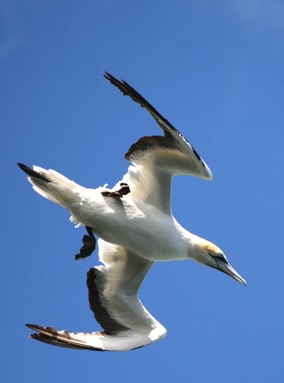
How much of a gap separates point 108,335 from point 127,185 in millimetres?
2277

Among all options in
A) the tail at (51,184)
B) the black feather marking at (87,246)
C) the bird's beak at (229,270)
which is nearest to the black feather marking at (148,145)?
the tail at (51,184)

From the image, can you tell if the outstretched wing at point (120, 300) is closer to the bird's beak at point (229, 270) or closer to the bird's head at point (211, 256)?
the bird's head at point (211, 256)

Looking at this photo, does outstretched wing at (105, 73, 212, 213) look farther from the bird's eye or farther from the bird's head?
the bird's eye

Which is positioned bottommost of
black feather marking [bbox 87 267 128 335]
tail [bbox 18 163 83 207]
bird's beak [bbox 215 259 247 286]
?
black feather marking [bbox 87 267 128 335]

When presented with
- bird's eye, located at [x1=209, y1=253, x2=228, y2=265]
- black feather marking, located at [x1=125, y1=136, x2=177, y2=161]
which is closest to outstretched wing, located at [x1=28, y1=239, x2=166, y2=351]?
bird's eye, located at [x1=209, y1=253, x2=228, y2=265]

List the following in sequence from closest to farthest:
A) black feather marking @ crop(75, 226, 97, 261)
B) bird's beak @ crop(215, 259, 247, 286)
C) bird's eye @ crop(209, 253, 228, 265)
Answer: black feather marking @ crop(75, 226, 97, 261), bird's eye @ crop(209, 253, 228, 265), bird's beak @ crop(215, 259, 247, 286)

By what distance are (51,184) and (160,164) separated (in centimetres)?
169

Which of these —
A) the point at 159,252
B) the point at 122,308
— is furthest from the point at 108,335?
the point at 159,252

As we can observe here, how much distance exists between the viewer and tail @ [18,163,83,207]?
14.0 meters

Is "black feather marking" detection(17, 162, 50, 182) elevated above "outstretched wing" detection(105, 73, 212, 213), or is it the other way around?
"outstretched wing" detection(105, 73, 212, 213)

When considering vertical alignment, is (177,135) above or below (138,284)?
above

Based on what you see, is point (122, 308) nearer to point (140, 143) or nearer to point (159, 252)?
point (159, 252)

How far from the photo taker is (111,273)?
15.2 m

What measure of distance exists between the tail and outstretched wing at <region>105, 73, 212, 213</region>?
3.38 feet
